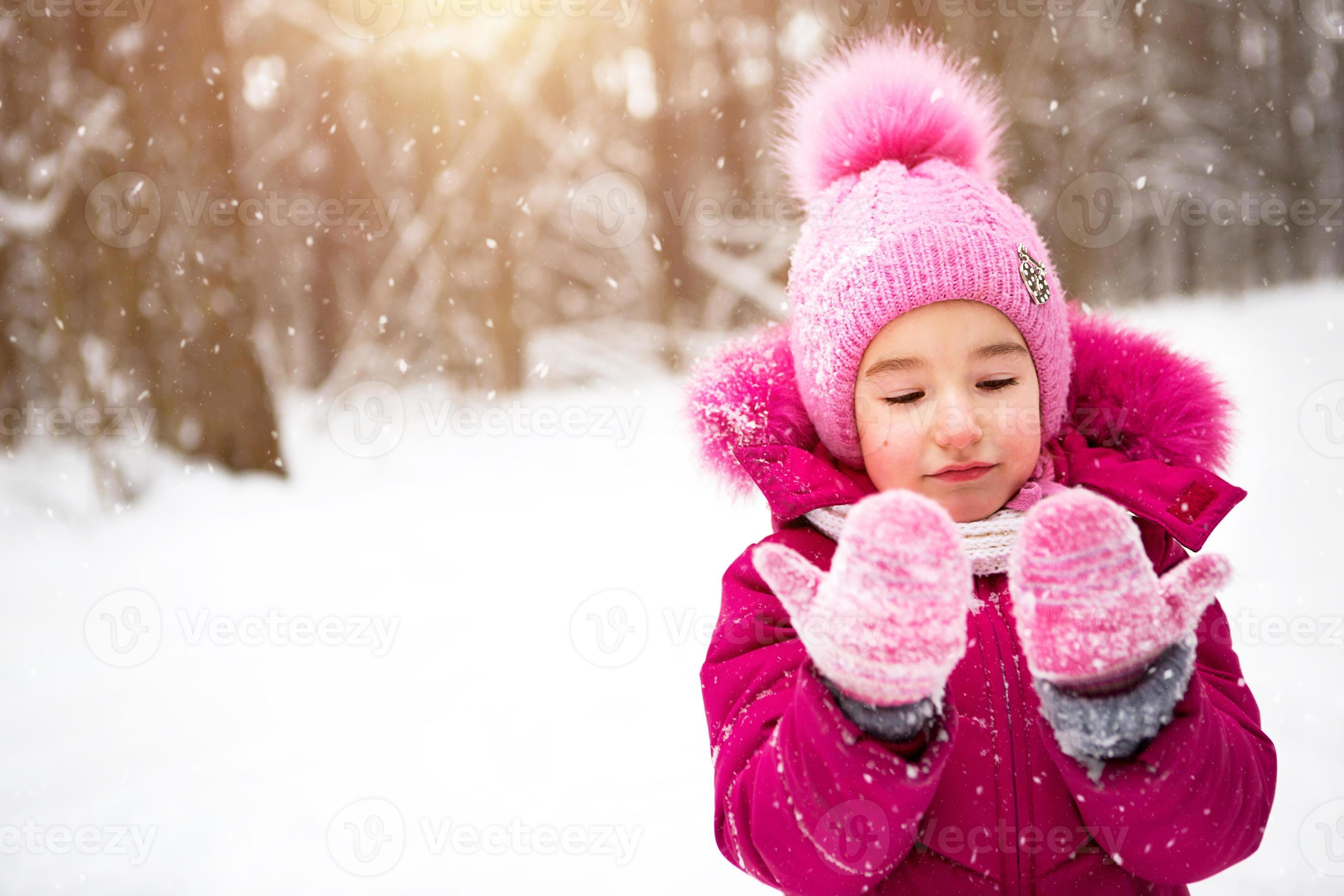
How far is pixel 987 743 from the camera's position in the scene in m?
1.28

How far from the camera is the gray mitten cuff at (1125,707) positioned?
1008 millimetres

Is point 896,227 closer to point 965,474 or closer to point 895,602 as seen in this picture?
point 965,474

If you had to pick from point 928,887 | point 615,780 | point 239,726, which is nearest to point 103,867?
point 239,726

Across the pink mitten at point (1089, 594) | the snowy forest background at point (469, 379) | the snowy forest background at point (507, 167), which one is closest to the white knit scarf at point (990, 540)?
the pink mitten at point (1089, 594)

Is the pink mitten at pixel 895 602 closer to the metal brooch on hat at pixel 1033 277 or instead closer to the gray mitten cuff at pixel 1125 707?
the gray mitten cuff at pixel 1125 707

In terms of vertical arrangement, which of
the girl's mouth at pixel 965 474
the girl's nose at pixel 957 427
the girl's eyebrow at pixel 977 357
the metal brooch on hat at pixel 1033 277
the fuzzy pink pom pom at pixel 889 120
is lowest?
the girl's mouth at pixel 965 474

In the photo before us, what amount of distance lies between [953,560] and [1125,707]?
0.27 meters

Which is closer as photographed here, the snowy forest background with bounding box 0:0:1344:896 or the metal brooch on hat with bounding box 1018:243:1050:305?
the metal brooch on hat with bounding box 1018:243:1050:305

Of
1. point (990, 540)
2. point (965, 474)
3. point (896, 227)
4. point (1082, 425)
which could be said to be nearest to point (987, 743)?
point (990, 540)

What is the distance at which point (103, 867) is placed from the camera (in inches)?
101

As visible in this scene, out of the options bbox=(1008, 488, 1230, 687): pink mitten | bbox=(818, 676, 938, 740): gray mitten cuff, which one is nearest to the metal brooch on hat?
bbox=(1008, 488, 1230, 687): pink mitten

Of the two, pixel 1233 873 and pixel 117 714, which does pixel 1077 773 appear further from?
pixel 117 714

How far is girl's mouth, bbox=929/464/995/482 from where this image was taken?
1.39 m

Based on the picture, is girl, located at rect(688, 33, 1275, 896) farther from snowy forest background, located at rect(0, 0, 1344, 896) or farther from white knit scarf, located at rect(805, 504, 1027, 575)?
snowy forest background, located at rect(0, 0, 1344, 896)
